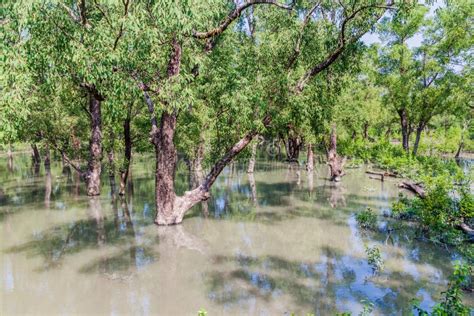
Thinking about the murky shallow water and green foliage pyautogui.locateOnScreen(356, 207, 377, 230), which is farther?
green foliage pyautogui.locateOnScreen(356, 207, 377, 230)

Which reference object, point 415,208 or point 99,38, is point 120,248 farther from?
point 415,208

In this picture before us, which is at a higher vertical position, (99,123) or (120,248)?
(99,123)

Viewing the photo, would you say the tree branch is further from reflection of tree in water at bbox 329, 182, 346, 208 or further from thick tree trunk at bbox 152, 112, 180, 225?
reflection of tree in water at bbox 329, 182, 346, 208

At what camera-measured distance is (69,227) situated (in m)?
17.8

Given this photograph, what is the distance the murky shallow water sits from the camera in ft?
33.4

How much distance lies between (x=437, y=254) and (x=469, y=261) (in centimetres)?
136

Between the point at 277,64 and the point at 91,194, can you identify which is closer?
the point at 277,64

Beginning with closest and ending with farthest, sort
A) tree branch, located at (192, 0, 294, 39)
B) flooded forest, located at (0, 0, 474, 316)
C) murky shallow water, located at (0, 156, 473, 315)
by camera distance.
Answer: murky shallow water, located at (0, 156, 473, 315) → flooded forest, located at (0, 0, 474, 316) → tree branch, located at (192, 0, 294, 39)

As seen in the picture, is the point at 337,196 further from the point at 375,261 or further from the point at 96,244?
the point at 96,244

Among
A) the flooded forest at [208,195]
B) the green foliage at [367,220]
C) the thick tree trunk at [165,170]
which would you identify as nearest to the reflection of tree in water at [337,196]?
the flooded forest at [208,195]

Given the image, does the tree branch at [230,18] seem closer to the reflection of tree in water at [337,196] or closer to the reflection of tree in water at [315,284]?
the reflection of tree in water at [315,284]

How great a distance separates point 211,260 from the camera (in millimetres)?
13352

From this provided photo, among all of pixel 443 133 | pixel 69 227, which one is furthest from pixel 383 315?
pixel 443 133

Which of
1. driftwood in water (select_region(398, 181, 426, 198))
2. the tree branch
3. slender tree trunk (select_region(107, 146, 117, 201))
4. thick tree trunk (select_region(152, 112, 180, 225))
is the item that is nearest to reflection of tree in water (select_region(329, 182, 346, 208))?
driftwood in water (select_region(398, 181, 426, 198))
